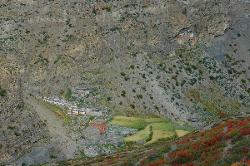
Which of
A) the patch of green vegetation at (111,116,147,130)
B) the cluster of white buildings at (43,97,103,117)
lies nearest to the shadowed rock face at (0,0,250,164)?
the cluster of white buildings at (43,97,103,117)

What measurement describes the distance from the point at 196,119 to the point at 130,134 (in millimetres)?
17783

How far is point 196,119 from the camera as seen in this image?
105688mm

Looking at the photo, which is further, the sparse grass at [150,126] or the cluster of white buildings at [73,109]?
the cluster of white buildings at [73,109]

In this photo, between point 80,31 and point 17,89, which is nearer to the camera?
point 17,89

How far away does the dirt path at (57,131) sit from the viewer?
90.2 metres

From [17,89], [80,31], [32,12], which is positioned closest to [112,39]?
[80,31]

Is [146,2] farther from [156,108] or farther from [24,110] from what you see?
[24,110]

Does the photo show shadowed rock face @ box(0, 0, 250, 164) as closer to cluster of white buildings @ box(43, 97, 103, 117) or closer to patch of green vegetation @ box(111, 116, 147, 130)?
cluster of white buildings @ box(43, 97, 103, 117)

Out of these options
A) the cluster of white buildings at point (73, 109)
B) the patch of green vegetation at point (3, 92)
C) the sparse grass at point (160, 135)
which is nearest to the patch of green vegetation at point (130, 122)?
the cluster of white buildings at point (73, 109)

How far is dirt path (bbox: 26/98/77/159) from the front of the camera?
296 feet

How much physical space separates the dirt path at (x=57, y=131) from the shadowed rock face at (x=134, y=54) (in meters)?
2.47

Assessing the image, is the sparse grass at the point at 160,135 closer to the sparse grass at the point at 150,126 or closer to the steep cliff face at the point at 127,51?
the sparse grass at the point at 150,126

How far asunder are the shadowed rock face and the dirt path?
8.12 ft

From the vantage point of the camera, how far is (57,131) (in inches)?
3708
